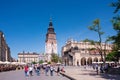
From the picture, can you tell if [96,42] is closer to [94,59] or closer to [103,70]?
[103,70]

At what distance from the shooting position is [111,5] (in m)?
30.8

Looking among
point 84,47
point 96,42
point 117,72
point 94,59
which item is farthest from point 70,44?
point 117,72

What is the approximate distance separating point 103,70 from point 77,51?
4342 inches

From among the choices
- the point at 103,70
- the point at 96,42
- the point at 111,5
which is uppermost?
the point at 111,5

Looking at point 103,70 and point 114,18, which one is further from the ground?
point 114,18

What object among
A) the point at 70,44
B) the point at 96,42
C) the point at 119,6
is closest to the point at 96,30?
the point at 96,42

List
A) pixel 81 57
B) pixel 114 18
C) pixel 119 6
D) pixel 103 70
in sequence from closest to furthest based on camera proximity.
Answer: pixel 119 6
pixel 114 18
pixel 103 70
pixel 81 57

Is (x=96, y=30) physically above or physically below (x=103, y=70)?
above

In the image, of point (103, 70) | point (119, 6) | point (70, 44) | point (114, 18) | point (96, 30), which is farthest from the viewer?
point (70, 44)

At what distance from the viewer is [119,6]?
29.5 m

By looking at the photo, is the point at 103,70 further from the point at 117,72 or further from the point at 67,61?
the point at 67,61

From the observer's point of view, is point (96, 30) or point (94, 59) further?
point (94, 59)

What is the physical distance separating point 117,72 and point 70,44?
133479 millimetres

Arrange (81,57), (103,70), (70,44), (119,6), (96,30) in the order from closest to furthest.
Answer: (119,6), (103,70), (96,30), (81,57), (70,44)
